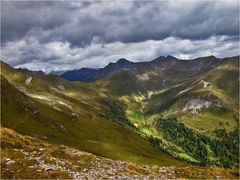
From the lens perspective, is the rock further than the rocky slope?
Yes

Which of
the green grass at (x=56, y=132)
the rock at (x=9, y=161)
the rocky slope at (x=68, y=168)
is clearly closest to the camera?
the rocky slope at (x=68, y=168)

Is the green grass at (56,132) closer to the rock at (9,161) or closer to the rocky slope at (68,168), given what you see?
the rocky slope at (68,168)

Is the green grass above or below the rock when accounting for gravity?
above

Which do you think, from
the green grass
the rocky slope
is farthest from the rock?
the green grass

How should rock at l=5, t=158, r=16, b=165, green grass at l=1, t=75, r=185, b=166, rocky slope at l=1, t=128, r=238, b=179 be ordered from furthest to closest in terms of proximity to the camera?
green grass at l=1, t=75, r=185, b=166
rock at l=5, t=158, r=16, b=165
rocky slope at l=1, t=128, r=238, b=179

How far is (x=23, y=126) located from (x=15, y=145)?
89.9 metres

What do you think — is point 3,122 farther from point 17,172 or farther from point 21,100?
point 17,172

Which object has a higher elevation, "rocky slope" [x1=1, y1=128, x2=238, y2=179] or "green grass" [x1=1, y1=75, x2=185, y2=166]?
"green grass" [x1=1, y1=75, x2=185, y2=166]

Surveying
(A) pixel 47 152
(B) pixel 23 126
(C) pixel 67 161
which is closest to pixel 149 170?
(C) pixel 67 161

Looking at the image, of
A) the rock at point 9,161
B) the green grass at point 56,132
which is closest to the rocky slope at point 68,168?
the rock at point 9,161

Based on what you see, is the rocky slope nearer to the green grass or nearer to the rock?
the rock

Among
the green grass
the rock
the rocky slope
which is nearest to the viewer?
the rocky slope

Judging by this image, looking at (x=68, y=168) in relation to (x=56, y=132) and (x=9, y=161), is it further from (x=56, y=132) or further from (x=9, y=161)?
(x=56, y=132)

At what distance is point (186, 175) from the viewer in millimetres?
59594
